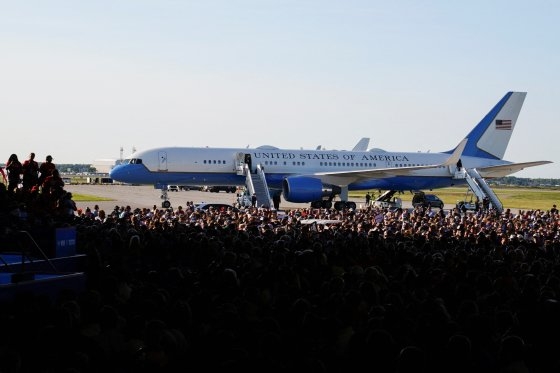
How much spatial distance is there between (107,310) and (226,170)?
41.8 metres

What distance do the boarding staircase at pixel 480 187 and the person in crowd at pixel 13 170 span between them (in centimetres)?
3812

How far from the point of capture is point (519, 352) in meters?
8.91

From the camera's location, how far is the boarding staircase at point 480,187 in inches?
2115

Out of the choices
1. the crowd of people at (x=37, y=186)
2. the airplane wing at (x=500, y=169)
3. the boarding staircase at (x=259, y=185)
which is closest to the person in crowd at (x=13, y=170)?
the crowd of people at (x=37, y=186)

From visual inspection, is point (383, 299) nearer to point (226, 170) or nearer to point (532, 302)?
point (532, 302)

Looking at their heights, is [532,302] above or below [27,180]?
below

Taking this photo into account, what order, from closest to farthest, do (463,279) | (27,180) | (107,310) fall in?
(107,310), (463,279), (27,180)

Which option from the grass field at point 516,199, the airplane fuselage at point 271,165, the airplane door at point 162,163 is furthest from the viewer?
the grass field at point 516,199

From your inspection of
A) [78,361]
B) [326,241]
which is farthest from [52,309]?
[326,241]

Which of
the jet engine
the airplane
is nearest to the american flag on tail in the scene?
the airplane

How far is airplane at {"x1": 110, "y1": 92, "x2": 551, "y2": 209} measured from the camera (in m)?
49.9

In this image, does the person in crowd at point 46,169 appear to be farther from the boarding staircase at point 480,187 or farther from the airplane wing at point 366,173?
the boarding staircase at point 480,187

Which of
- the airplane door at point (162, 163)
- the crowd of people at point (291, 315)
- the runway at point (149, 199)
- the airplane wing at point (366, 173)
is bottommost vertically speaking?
the crowd of people at point (291, 315)

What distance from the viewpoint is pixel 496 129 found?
61.2 metres
